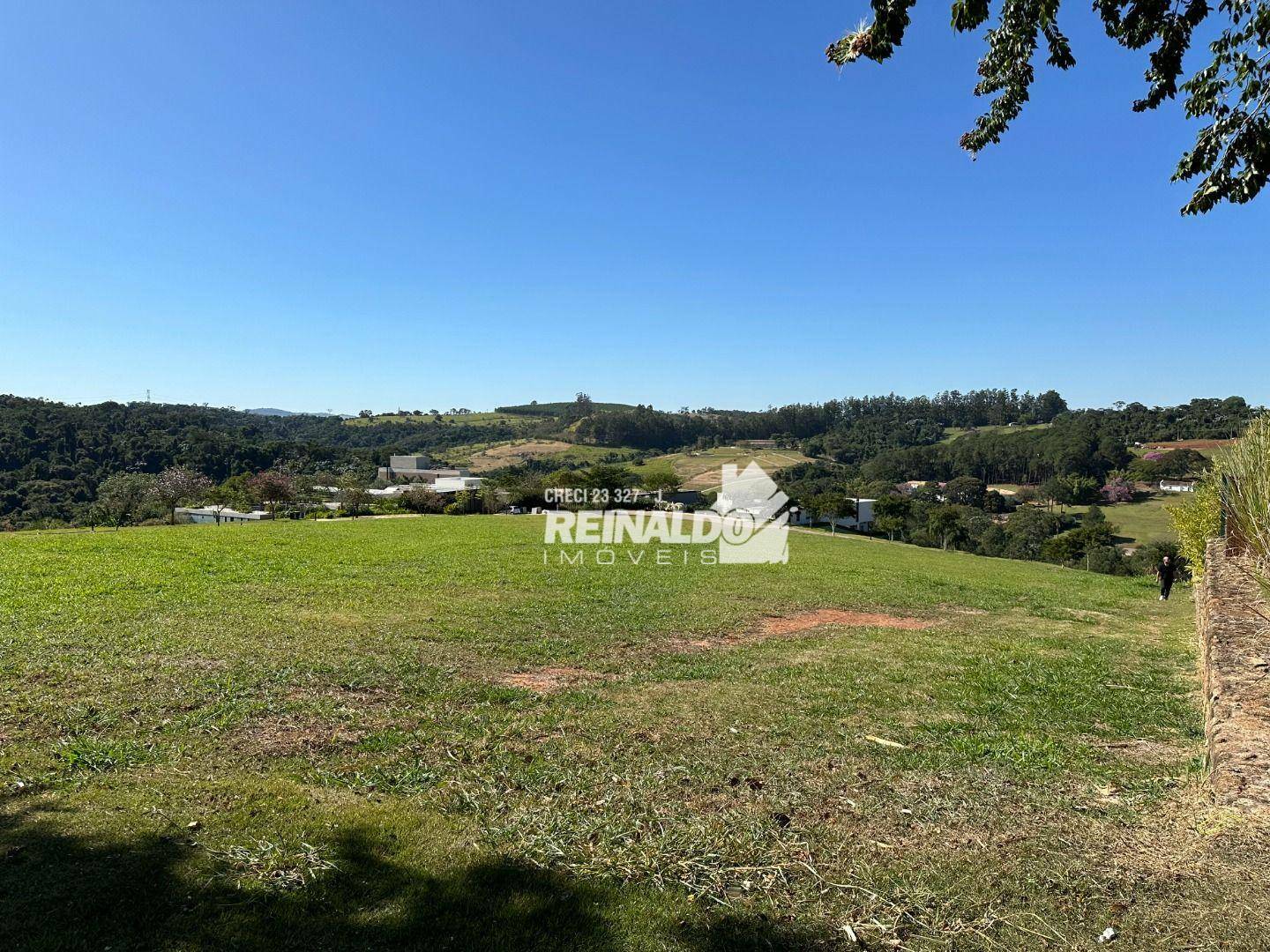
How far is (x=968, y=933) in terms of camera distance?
3.01m

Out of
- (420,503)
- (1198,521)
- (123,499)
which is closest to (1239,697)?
(1198,521)

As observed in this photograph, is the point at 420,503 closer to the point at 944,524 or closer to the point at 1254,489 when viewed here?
the point at 944,524

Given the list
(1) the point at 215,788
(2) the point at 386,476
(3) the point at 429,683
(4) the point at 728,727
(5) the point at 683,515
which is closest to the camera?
(1) the point at 215,788

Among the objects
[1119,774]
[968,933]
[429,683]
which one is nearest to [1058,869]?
[968,933]

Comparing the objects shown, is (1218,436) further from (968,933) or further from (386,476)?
(386,476)

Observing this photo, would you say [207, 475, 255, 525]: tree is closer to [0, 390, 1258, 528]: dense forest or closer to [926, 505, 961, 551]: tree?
[0, 390, 1258, 528]: dense forest

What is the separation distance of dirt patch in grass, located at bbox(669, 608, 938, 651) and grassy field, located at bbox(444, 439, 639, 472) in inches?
4277

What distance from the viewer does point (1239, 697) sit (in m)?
4.98

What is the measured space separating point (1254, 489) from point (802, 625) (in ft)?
32.7

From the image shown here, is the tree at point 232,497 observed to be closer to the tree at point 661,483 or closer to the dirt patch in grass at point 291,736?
the tree at point 661,483

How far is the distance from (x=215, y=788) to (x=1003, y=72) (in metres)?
8.41

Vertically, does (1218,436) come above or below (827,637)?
above

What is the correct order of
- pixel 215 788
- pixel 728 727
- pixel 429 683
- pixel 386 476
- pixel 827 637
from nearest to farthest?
pixel 215 788
pixel 728 727
pixel 429 683
pixel 827 637
pixel 386 476

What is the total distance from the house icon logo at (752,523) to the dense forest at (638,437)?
1819 cm
